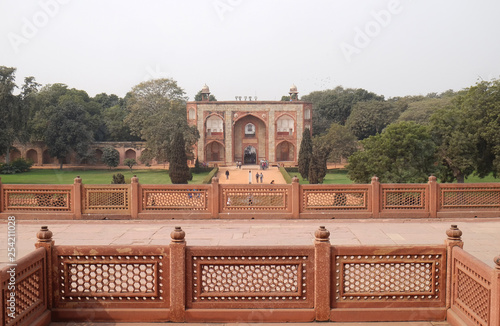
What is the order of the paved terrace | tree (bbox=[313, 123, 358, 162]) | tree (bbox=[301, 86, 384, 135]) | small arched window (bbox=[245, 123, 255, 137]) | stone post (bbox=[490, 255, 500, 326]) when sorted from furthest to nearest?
tree (bbox=[301, 86, 384, 135])
small arched window (bbox=[245, 123, 255, 137])
tree (bbox=[313, 123, 358, 162])
the paved terrace
stone post (bbox=[490, 255, 500, 326])

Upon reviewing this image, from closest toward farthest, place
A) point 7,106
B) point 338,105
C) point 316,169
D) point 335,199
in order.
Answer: point 335,199, point 316,169, point 7,106, point 338,105

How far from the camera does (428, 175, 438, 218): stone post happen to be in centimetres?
955

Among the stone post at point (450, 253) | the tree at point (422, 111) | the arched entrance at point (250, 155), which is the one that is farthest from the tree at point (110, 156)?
the stone post at point (450, 253)

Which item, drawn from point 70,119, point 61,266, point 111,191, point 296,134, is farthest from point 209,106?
point 61,266

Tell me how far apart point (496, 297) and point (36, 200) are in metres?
8.54

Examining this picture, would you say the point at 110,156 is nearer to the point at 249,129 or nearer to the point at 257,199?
the point at 249,129

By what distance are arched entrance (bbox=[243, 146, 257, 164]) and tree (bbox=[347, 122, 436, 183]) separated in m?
24.2

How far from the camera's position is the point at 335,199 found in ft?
31.8

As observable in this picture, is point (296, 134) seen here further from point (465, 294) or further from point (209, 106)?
point (465, 294)

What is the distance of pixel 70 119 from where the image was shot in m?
42.6

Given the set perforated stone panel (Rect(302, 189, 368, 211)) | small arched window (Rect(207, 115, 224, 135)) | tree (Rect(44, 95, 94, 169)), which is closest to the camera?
perforated stone panel (Rect(302, 189, 368, 211))

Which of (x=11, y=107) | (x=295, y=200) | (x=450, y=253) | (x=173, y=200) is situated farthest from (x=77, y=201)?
(x=11, y=107)

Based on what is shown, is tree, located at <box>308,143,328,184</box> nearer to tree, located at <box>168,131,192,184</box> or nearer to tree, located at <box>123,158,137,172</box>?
tree, located at <box>168,131,192,184</box>

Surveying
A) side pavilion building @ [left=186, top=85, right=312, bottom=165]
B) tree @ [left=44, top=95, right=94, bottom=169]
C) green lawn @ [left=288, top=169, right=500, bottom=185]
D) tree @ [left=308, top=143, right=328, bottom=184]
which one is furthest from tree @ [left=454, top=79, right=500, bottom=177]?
tree @ [left=44, top=95, right=94, bottom=169]
